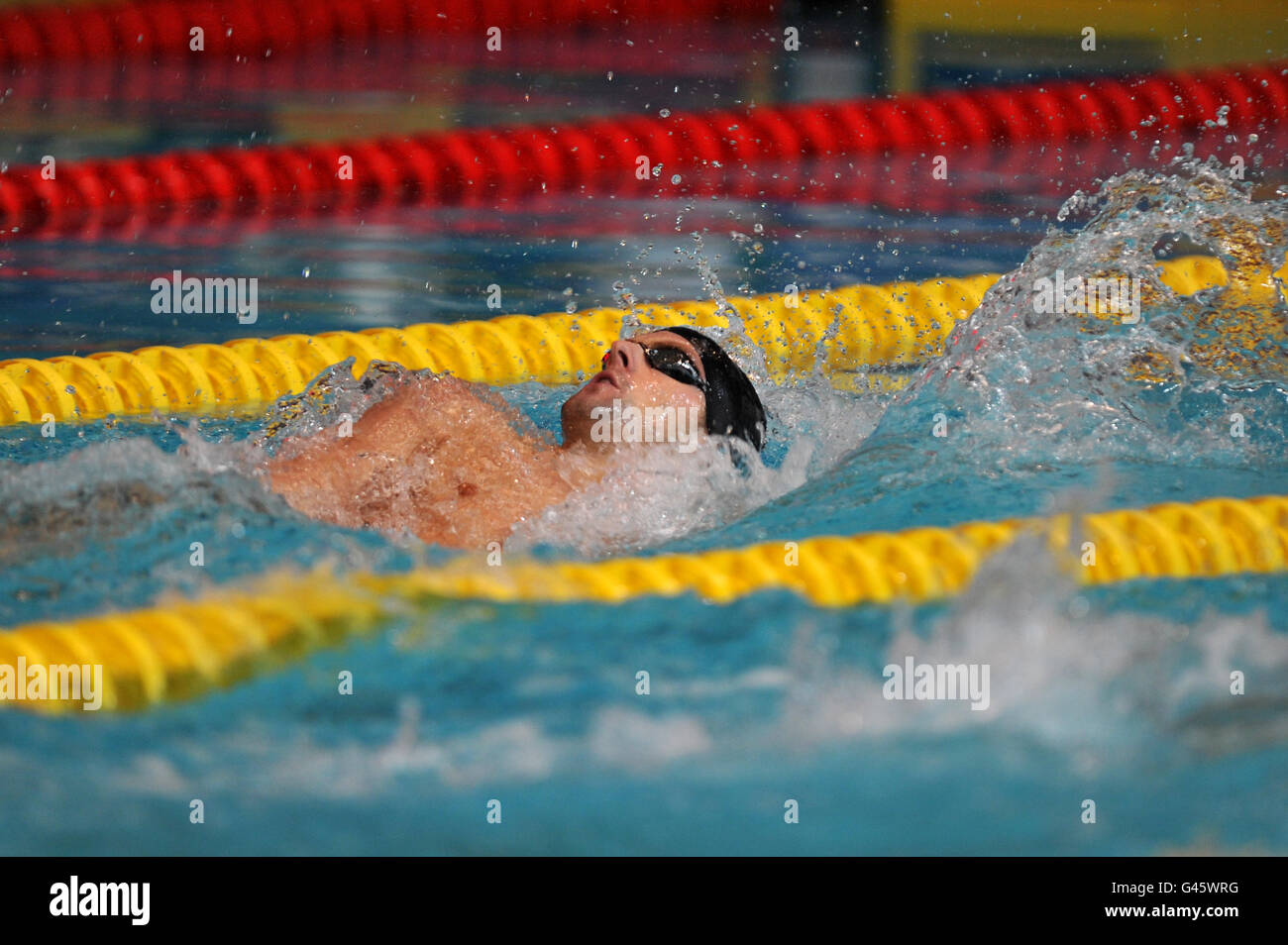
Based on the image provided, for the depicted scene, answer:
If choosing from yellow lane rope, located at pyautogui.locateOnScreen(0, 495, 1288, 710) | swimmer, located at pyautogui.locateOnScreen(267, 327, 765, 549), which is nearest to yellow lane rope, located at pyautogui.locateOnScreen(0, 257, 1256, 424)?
swimmer, located at pyautogui.locateOnScreen(267, 327, 765, 549)

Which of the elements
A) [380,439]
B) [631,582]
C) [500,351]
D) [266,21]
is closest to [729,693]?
[631,582]

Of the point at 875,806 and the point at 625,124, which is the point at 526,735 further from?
the point at 625,124

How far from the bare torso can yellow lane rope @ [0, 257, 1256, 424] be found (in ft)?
3.67

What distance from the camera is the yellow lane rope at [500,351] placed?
3.42 m

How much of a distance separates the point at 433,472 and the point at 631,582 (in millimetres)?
459

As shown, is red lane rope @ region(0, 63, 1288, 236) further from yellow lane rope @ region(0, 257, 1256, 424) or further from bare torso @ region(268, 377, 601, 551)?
bare torso @ region(268, 377, 601, 551)

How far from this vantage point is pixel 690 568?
83.4 inches

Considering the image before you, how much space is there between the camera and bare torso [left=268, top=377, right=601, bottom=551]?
7.57 ft

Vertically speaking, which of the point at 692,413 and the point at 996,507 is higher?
the point at 692,413

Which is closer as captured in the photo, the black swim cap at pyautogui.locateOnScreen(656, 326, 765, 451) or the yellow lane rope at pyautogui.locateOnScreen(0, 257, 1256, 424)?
the black swim cap at pyautogui.locateOnScreen(656, 326, 765, 451)

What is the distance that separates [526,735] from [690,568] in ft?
1.39

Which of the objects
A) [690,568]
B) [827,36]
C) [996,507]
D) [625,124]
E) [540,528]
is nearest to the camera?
[690,568]

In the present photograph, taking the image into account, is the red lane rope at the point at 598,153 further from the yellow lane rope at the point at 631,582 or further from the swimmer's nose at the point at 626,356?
the yellow lane rope at the point at 631,582
